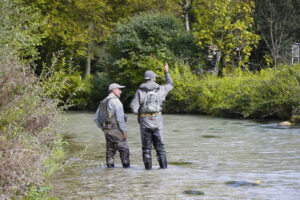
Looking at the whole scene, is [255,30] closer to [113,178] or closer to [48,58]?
[48,58]

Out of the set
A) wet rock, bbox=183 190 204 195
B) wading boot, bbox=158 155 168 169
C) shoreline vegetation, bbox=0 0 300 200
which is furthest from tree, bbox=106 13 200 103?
wet rock, bbox=183 190 204 195

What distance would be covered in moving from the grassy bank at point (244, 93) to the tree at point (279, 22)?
30.4 feet

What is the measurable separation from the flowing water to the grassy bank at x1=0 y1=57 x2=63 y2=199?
0.58 m

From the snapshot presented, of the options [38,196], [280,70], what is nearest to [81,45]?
[280,70]

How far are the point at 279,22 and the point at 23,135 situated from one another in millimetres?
32338

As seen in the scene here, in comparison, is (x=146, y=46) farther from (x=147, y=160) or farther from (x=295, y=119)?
(x=147, y=160)

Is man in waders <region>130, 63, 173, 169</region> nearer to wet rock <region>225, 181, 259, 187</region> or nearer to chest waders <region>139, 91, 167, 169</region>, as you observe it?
chest waders <region>139, 91, 167, 169</region>

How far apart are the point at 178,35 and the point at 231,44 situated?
3.40 meters

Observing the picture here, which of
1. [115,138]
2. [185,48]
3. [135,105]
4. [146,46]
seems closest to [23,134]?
[135,105]

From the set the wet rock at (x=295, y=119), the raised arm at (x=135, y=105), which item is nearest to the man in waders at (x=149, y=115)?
the raised arm at (x=135, y=105)

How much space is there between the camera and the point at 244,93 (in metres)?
22.8

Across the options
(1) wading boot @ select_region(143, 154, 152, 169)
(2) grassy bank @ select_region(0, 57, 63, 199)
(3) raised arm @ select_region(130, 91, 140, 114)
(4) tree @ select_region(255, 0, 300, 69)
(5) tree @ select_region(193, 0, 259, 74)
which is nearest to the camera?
(2) grassy bank @ select_region(0, 57, 63, 199)

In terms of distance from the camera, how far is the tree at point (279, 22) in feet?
117

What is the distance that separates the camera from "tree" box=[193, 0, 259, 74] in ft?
105
